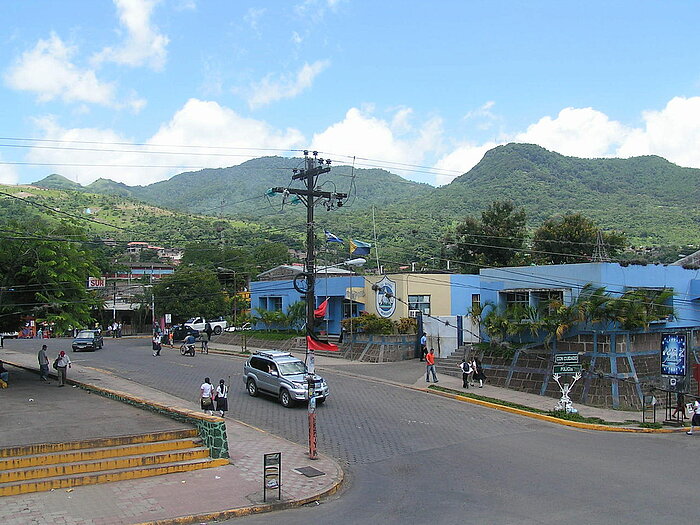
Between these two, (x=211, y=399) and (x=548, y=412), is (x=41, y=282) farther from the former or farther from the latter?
(x=548, y=412)

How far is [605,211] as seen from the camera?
95.5 meters

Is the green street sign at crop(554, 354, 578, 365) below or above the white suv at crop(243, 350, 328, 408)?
above

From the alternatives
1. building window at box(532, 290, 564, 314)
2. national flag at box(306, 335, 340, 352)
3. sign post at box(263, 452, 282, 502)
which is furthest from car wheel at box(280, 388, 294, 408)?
building window at box(532, 290, 564, 314)

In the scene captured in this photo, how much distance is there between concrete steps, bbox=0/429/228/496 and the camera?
11891mm

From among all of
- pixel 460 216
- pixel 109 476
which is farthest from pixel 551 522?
pixel 460 216

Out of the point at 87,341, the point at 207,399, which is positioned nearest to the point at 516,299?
the point at 207,399

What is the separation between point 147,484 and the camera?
40.4 ft

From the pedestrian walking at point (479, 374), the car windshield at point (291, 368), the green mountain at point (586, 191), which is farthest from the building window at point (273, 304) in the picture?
the green mountain at point (586, 191)

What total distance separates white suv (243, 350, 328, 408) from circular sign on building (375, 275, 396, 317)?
1553cm

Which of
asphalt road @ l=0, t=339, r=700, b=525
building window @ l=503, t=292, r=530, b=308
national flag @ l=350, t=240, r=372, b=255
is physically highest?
national flag @ l=350, t=240, r=372, b=255

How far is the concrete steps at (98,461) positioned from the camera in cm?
1189

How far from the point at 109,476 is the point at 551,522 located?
8.42 meters

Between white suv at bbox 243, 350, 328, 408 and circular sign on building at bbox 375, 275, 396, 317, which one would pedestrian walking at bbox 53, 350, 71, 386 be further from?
circular sign on building at bbox 375, 275, 396, 317

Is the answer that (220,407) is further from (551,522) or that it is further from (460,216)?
(460,216)
